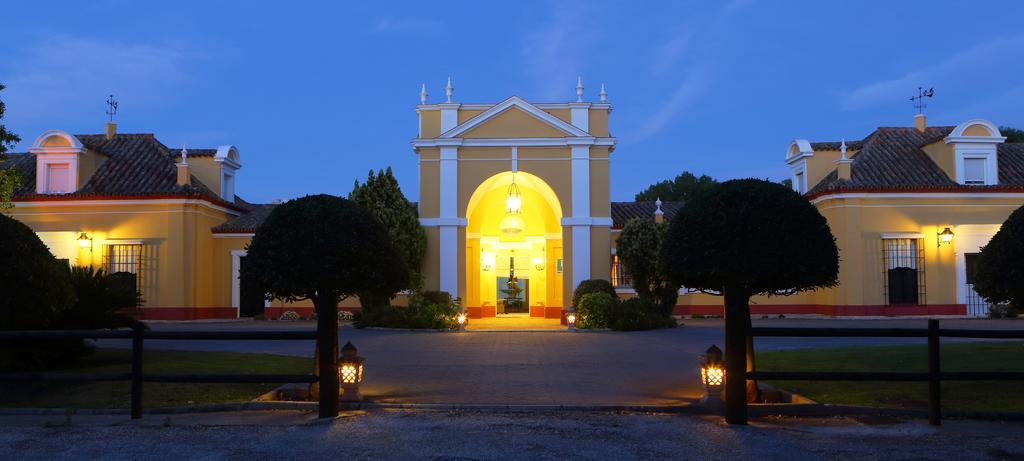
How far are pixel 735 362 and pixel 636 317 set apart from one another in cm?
1587

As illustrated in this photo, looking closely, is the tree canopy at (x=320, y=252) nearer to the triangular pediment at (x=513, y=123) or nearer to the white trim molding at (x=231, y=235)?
the triangular pediment at (x=513, y=123)

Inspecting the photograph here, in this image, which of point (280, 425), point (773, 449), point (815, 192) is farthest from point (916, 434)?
point (815, 192)

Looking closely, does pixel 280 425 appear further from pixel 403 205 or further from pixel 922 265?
pixel 922 265

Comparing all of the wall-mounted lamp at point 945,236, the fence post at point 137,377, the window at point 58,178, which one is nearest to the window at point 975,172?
the wall-mounted lamp at point 945,236

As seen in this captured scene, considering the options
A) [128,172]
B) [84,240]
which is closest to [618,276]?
[128,172]

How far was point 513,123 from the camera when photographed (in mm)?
27766

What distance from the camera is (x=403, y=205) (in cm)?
2688

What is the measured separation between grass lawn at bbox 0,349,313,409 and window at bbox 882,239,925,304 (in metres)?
22.0

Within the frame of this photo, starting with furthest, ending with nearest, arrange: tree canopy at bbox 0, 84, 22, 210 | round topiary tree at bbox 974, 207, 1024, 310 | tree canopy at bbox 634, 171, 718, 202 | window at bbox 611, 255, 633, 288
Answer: tree canopy at bbox 634, 171, 718, 202, window at bbox 611, 255, 633, 288, tree canopy at bbox 0, 84, 22, 210, round topiary tree at bbox 974, 207, 1024, 310

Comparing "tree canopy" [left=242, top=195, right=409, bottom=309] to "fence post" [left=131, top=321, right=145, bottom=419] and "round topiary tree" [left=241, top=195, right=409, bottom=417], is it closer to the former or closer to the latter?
"round topiary tree" [left=241, top=195, right=409, bottom=417]

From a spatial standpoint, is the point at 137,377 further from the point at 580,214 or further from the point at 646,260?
the point at 580,214

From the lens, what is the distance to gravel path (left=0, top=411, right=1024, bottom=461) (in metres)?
6.28

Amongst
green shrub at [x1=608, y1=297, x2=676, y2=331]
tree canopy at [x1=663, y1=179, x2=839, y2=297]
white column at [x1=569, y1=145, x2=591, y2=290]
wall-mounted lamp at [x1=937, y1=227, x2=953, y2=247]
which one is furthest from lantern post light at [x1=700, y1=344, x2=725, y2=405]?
wall-mounted lamp at [x1=937, y1=227, x2=953, y2=247]

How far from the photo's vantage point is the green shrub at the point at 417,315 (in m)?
24.2
